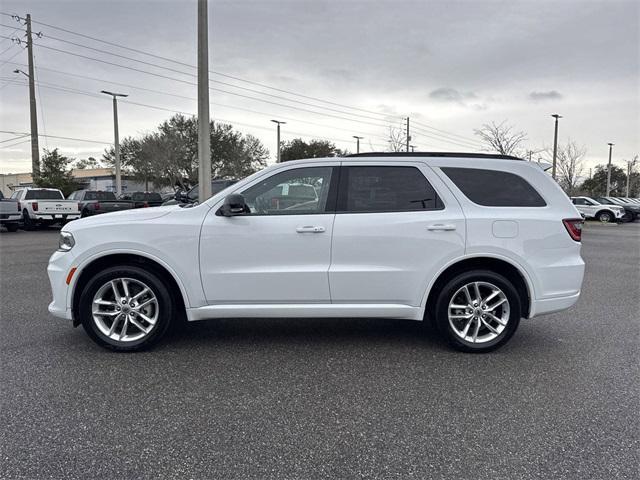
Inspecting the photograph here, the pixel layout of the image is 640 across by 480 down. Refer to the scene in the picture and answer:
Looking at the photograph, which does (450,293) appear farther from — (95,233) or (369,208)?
(95,233)

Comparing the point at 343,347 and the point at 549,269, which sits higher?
the point at 549,269

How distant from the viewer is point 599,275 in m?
9.08

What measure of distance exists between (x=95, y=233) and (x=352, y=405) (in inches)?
109

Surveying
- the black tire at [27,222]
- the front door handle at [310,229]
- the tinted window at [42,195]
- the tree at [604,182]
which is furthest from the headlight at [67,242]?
the tree at [604,182]

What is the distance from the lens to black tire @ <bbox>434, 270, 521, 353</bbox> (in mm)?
4359

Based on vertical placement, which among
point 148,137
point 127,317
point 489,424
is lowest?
point 489,424

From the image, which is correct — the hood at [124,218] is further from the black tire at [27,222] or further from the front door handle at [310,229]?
the black tire at [27,222]

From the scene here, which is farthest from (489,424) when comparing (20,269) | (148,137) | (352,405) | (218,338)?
(148,137)

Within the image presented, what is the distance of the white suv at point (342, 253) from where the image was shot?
429cm

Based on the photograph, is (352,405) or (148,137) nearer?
(352,405)

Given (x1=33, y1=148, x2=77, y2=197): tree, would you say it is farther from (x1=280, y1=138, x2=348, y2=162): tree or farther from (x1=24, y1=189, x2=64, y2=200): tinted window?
(x1=280, y1=138, x2=348, y2=162): tree

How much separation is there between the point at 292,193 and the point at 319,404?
1958 millimetres

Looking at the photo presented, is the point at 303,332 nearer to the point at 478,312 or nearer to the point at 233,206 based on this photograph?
the point at 233,206

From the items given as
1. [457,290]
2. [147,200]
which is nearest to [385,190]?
[457,290]
